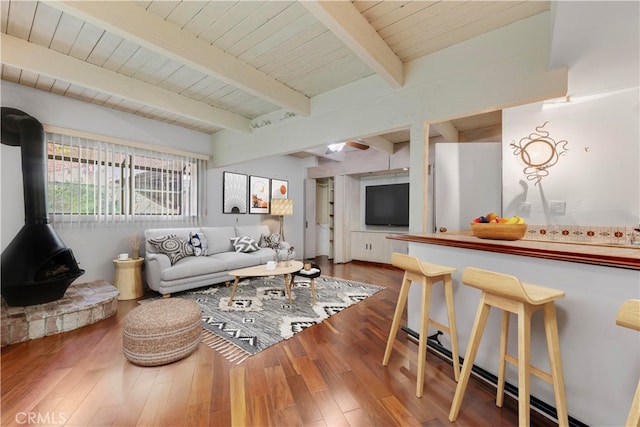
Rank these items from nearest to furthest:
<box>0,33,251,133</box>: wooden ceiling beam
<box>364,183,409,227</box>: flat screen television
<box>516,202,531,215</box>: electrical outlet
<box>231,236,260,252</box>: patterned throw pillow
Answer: <box>0,33,251,133</box>: wooden ceiling beam
<box>516,202,531,215</box>: electrical outlet
<box>231,236,260,252</box>: patterned throw pillow
<box>364,183,409,227</box>: flat screen television

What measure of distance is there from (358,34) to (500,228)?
175 cm

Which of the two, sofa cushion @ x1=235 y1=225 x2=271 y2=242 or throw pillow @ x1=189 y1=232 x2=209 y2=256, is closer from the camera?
throw pillow @ x1=189 y1=232 x2=209 y2=256

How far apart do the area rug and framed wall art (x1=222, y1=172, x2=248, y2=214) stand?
1617 mm

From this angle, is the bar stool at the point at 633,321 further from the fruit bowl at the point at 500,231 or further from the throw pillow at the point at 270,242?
the throw pillow at the point at 270,242

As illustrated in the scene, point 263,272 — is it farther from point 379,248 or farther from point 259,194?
point 379,248

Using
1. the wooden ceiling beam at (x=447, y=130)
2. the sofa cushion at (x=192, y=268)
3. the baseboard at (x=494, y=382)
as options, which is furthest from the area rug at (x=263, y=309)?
the wooden ceiling beam at (x=447, y=130)

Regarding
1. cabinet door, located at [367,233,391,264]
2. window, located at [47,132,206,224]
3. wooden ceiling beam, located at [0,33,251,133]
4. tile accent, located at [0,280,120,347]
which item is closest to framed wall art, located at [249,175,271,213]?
window, located at [47,132,206,224]

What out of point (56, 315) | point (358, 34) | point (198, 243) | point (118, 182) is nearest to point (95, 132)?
point (118, 182)

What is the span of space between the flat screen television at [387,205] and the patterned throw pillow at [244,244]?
2984mm

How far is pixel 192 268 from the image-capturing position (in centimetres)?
360

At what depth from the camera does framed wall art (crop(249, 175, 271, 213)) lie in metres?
5.59

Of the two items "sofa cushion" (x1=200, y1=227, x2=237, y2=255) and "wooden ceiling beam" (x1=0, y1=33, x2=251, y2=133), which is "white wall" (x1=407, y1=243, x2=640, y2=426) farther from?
"sofa cushion" (x1=200, y1=227, x2=237, y2=255)

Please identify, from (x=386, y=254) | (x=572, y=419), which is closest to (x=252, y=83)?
(x=572, y=419)

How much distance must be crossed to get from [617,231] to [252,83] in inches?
146
